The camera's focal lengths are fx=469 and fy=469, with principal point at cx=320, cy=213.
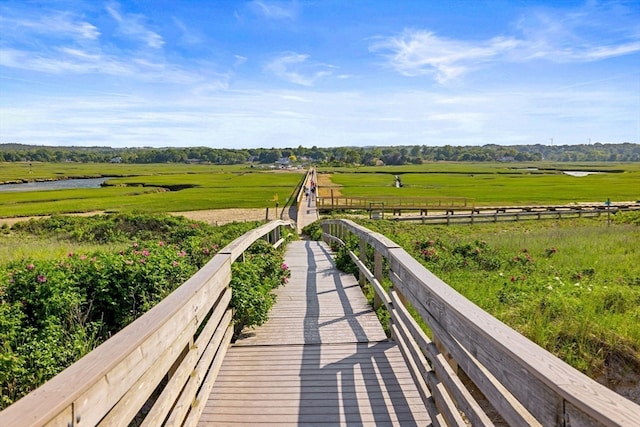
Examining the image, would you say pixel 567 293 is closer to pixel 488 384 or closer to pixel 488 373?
pixel 488 373

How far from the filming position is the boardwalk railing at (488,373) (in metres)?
1.53

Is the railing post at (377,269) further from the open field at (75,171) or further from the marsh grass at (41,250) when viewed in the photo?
the open field at (75,171)

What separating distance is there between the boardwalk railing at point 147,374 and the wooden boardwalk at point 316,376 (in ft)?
0.90

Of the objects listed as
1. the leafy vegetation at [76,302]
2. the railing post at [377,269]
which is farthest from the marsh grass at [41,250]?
the railing post at [377,269]

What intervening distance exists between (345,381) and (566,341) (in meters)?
3.26

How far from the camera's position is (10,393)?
13.3 feet

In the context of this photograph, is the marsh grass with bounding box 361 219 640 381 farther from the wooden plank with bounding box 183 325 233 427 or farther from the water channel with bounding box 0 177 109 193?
the water channel with bounding box 0 177 109 193

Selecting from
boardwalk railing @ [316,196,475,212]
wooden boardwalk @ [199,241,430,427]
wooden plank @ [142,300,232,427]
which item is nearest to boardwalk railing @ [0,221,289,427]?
wooden plank @ [142,300,232,427]

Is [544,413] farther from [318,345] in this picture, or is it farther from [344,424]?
[318,345]

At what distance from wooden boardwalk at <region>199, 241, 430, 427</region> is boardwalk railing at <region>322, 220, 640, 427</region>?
10.3 inches

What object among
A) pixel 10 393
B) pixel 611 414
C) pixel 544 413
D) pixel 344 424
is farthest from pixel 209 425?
pixel 611 414

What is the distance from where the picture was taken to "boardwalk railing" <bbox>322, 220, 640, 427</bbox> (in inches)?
60.4

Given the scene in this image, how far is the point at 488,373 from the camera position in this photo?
95.0 inches

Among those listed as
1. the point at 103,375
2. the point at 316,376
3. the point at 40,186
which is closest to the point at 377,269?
the point at 316,376
